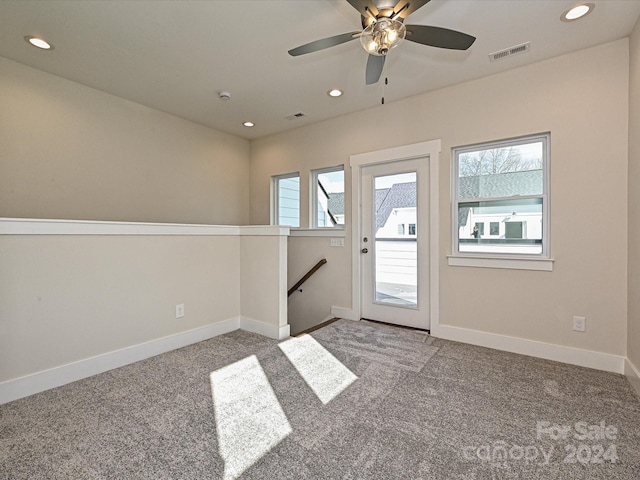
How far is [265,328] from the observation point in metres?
3.33

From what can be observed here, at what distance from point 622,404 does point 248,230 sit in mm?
3400

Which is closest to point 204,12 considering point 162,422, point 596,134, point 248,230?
point 248,230

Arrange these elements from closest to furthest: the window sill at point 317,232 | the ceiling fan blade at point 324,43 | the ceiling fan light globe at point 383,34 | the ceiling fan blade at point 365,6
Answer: the ceiling fan blade at point 365,6 → the ceiling fan light globe at point 383,34 → the ceiling fan blade at point 324,43 → the window sill at point 317,232

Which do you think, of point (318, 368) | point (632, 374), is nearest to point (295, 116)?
point (318, 368)

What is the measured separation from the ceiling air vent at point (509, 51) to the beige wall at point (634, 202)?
671 mm

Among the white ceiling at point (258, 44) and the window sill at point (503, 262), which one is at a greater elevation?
the white ceiling at point (258, 44)

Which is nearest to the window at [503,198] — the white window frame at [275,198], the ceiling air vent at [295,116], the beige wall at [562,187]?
the beige wall at [562,187]

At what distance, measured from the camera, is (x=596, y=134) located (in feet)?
8.27

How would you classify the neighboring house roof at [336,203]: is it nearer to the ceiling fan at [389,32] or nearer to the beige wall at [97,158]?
the beige wall at [97,158]

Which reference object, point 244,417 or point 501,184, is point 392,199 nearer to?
point 501,184

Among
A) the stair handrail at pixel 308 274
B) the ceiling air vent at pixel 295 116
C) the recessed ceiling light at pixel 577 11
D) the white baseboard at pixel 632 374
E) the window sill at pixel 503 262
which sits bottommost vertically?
the white baseboard at pixel 632 374

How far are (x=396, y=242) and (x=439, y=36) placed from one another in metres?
2.16

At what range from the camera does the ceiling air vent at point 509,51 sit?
2.52m

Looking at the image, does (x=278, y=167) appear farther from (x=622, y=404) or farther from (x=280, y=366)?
(x=622, y=404)
